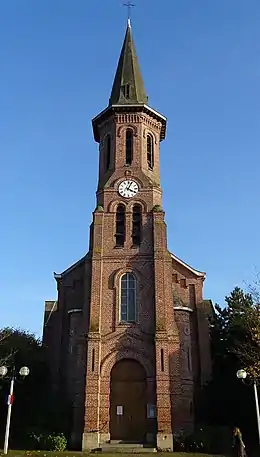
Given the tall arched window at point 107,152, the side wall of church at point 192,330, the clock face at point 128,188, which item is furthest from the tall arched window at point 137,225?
the side wall of church at point 192,330

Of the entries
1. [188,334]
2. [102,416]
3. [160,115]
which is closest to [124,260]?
[188,334]

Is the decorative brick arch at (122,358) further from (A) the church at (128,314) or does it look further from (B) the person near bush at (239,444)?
(B) the person near bush at (239,444)

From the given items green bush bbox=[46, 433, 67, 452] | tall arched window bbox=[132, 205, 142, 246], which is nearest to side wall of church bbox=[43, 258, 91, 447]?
green bush bbox=[46, 433, 67, 452]

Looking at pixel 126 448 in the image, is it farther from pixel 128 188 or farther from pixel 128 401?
pixel 128 188

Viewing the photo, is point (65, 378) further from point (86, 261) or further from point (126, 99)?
point (126, 99)

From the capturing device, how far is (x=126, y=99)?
131 feet

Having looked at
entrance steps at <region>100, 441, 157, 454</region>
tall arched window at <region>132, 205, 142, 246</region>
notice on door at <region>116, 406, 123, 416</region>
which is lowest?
entrance steps at <region>100, 441, 157, 454</region>

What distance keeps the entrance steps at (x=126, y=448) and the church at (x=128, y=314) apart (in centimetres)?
34

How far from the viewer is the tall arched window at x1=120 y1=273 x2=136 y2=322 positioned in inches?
1283

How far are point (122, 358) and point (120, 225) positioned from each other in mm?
9097

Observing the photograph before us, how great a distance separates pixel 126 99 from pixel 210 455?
83.4ft

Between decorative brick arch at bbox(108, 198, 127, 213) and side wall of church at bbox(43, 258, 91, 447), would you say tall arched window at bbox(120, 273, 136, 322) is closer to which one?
side wall of church at bbox(43, 258, 91, 447)

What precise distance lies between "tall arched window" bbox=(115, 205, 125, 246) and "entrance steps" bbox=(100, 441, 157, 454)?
40.3 ft

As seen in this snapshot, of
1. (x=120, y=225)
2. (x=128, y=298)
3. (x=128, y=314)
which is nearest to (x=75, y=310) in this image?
(x=128, y=298)
